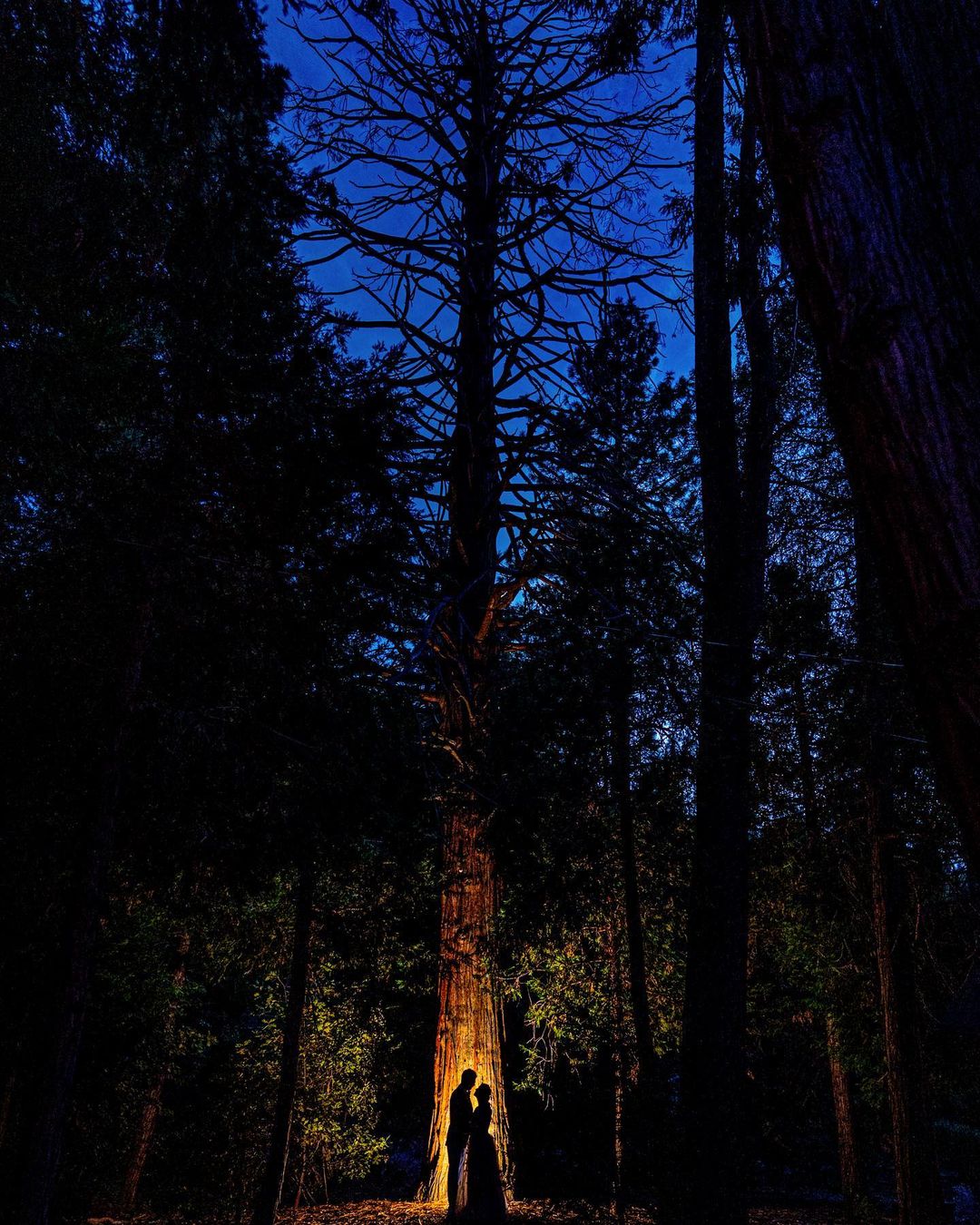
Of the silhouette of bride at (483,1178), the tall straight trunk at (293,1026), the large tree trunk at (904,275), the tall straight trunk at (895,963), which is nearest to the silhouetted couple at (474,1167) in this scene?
the silhouette of bride at (483,1178)

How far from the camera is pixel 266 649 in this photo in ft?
27.6

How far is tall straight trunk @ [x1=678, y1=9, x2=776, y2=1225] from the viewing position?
6430 millimetres

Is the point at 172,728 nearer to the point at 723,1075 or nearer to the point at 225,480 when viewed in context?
the point at 225,480

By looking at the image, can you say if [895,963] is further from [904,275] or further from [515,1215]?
[904,275]

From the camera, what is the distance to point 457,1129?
791 cm

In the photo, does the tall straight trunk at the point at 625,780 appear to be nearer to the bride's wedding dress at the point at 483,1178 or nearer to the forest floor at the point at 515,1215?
the forest floor at the point at 515,1215

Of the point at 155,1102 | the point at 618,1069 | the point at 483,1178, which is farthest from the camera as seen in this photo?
the point at 155,1102

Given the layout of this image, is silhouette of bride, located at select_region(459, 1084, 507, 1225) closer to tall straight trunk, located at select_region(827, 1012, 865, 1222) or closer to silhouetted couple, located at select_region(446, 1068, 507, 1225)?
silhouetted couple, located at select_region(446, 1068, 507, 1225)

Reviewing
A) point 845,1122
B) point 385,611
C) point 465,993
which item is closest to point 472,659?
point 385,611

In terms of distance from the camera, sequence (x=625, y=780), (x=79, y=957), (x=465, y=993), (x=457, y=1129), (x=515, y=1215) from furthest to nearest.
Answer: (x=465, y=993) → (x=515, y=1215) → (x=625, y=780) → (x=457, y=1129) → (x=79, y=957)

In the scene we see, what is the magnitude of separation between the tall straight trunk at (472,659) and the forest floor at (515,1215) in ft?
1.50

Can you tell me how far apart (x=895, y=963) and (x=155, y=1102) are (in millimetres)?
12857

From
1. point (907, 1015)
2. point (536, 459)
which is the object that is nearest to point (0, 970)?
point (536, 459)

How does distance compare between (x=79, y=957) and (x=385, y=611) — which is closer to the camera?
(x=79, y=957)
